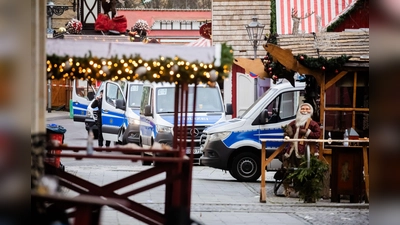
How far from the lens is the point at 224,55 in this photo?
938 centimetres

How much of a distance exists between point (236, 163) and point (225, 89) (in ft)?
46.0

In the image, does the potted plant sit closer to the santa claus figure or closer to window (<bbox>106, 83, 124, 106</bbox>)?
the santa claus figure

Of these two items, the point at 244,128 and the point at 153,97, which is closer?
the point at 244,128

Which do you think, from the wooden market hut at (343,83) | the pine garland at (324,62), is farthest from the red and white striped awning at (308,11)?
the pine garland at (324,62)

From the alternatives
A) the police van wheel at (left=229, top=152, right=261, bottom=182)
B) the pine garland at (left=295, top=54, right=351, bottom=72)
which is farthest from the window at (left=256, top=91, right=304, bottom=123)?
the pine garland at (left=295, top=54, right=351, bottom=72)

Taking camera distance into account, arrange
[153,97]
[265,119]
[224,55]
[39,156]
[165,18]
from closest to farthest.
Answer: [39,156], [224,55], [265,119], [153,97], [165,18]

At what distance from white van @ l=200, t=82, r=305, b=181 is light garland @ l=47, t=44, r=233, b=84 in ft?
30.4

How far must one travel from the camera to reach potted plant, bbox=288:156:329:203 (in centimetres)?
1542

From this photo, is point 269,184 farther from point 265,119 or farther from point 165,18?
point 165,18

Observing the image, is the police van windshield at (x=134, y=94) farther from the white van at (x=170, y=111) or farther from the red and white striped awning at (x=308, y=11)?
the red and white striped awning at (x=308, y=11)

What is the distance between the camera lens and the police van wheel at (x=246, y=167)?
747 inches

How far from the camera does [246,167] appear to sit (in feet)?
62.7

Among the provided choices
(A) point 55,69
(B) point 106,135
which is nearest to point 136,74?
(A) point 55,69

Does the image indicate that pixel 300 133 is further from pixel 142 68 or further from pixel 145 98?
pixel 145 98
